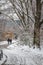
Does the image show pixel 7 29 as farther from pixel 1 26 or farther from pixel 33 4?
pixel 33 4

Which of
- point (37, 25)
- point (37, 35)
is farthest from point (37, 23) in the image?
point (37, 35)

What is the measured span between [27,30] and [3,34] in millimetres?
A: 25020

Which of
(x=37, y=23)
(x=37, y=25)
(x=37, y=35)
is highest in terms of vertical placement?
(x=37, y=23)

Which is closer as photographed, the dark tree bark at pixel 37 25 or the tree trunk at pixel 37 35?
the dark tree bark at pixel 37 25

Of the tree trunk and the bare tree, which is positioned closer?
the bare tree

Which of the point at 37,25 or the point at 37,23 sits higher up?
the point at 37,23

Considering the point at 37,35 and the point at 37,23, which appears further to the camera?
the point at 37,35

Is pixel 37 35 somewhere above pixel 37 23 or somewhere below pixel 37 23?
below

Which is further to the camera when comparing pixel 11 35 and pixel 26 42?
pixel 11 35

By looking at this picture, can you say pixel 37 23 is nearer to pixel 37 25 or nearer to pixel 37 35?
pixel 37 25

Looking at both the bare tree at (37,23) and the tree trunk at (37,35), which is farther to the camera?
the tree trunk at (37,35)

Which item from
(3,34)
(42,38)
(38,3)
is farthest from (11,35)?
(38,3)

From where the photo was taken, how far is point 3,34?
46.7 metres

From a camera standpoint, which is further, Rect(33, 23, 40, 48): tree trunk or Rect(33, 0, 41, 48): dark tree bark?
Rect(33, 23, 40, 48): tree trunk
